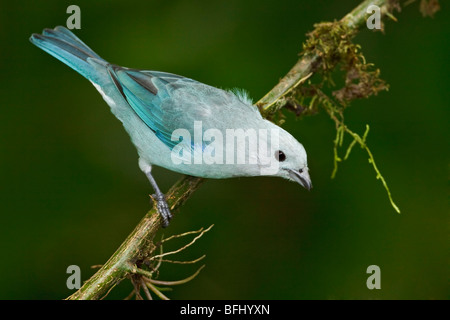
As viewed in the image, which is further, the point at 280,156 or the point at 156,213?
the point at 280,156

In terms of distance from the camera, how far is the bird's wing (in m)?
4.12

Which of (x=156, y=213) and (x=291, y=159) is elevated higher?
(x=291, y=159)

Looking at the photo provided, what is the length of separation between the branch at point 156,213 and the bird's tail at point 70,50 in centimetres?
133

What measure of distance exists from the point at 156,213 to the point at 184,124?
777 mm

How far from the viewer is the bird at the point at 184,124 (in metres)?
3.92

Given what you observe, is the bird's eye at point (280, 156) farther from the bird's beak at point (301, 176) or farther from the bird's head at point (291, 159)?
the bird's beak at point (301, 176)

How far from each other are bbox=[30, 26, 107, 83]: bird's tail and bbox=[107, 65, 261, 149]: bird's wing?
0.20 m

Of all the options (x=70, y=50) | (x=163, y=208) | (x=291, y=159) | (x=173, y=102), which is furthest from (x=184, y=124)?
(x=70, y=50)

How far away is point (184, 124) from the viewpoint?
13.8 ft

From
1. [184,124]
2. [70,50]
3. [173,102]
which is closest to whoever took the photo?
[184,124]

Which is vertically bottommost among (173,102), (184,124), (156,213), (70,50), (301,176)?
(156,213)

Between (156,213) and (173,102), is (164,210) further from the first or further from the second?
(173,102)

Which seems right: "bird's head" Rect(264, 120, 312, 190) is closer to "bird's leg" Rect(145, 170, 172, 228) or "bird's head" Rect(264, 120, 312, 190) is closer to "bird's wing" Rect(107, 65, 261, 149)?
"bird's wing" Rect(107, 65, 261, 149)
